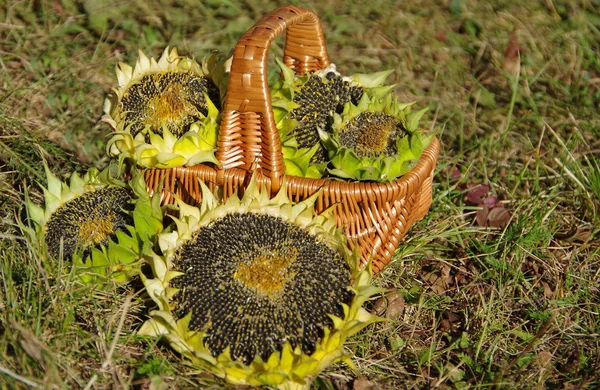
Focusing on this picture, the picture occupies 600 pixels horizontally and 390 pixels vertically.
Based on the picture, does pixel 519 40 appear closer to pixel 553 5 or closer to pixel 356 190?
pixel 553 5

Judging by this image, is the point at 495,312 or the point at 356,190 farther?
the point at 495,312

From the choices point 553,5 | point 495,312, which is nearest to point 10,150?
point 495,312

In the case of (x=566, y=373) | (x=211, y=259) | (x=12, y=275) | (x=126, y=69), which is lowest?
(x=566, y=373)

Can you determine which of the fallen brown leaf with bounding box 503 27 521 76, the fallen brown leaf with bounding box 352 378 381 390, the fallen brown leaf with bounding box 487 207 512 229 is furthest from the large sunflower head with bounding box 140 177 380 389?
the fallen brown leaf with bounding box 503 27 521 76

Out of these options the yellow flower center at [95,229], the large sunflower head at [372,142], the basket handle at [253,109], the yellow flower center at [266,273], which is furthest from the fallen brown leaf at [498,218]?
the yellow flower center at [95,229]

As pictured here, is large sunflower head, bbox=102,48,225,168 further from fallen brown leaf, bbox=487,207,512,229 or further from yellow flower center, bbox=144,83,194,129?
fallen brown leaf, bbox=487,207,512,229

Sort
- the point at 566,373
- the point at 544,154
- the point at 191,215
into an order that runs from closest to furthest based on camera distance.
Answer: the point at 191,215 → the point at 566,373 → the point at 544,154

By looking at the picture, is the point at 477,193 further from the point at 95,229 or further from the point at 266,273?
the point at 95,229
